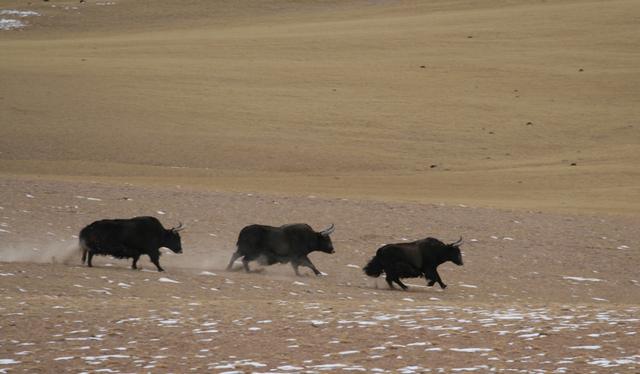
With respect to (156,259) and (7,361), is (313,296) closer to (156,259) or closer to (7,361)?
(156,259)

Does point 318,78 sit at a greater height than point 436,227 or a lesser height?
greater

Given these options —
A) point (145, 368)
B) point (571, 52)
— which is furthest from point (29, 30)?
point (145, 368)

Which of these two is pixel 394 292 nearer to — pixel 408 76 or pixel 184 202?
pixel 184 202

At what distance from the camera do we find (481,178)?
2750 centimetres

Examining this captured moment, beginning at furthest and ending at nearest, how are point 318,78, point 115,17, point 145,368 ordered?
point 115,17 < point 318,78 < point 145,368

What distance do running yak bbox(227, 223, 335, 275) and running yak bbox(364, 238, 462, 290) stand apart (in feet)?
3.27

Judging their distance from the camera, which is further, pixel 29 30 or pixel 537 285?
pixel 29 30

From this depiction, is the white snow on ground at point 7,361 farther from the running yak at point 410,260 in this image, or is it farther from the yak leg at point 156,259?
the running yak at point 410,260

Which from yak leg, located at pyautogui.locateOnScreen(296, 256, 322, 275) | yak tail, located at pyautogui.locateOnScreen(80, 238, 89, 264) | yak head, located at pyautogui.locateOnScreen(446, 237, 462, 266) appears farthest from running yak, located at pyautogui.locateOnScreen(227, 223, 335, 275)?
yak tail, located at pyautogui.locateOnScreen(80, 238, 89, 264)

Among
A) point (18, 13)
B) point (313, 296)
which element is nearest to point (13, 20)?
point (18, 13)

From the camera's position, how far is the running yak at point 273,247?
52.9 feet

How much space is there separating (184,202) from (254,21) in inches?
1555

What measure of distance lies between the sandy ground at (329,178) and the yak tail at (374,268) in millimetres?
228

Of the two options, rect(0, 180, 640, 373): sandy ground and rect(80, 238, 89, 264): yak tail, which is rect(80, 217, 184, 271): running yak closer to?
rect(80, 238, 89, 264): yak tail
